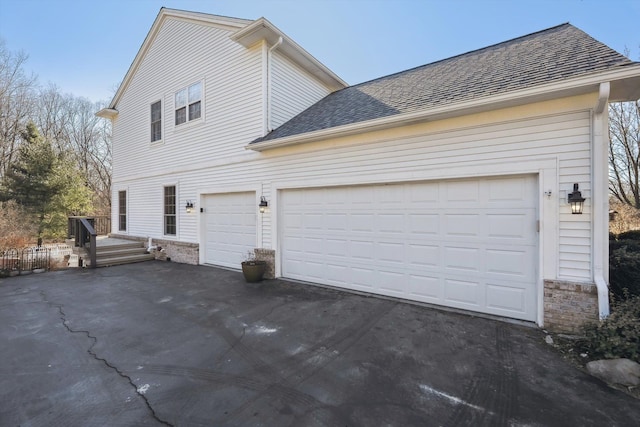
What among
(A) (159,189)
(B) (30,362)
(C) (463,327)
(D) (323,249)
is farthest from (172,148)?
(C) (463,327)

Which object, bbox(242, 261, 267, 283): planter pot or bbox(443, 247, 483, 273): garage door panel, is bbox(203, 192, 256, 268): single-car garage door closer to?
bbox(242, 261, 267, 283): planter pot

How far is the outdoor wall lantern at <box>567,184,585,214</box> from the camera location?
154 inches

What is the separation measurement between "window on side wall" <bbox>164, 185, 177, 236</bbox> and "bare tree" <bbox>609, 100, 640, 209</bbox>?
21031 millimetres

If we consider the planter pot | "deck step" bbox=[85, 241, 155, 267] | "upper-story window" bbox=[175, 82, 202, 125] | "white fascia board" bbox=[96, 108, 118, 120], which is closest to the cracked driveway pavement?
the planter pot

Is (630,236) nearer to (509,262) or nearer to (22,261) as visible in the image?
(509,262)

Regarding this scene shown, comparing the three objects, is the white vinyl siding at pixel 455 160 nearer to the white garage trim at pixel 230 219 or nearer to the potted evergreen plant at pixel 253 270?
the white garage trim at pixel 230 219

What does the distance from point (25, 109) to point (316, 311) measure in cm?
2549

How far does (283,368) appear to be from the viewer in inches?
129

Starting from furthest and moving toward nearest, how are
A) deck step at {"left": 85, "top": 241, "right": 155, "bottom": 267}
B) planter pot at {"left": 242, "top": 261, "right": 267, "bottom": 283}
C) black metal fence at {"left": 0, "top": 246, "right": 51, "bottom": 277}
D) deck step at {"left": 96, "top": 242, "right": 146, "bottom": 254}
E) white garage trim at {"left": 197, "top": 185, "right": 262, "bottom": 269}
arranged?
1. deck step at {"left": 96, "top": 242, "right": 146, "bottom": 254}
2. deck step at {"left": 85, "top": 241, "right": 155, "bottom": 267}
3. black metal fence at {"left": 0, "top": 246, "right": 51, "bottom": 277}
4. white garage trim at {"left": 197, "top": 185, "right": 262, "bottom": 269}
5. planter pot at {"left": 242, "top": 261, "right": 267, "bottom": 283}

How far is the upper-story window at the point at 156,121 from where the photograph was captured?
10.8 meters

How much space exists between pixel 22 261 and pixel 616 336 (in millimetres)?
13579

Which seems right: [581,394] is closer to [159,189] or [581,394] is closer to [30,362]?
[30,362]

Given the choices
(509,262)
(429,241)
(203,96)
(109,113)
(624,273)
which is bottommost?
(624,273)

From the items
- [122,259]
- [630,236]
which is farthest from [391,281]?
[122,259]
